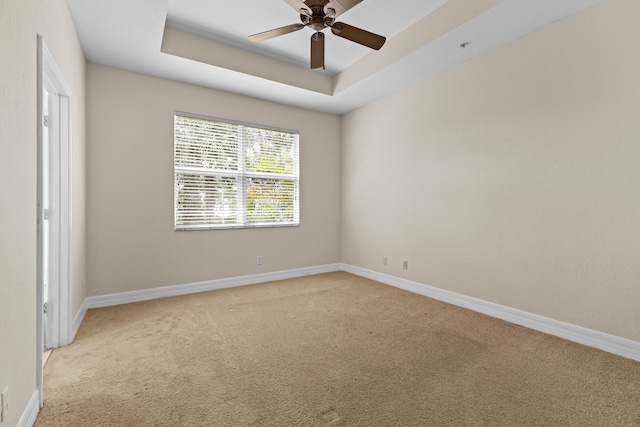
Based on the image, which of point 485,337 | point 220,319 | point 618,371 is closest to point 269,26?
point 220,319

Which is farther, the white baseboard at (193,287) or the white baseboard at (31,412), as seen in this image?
the white baseboard at (193,287)

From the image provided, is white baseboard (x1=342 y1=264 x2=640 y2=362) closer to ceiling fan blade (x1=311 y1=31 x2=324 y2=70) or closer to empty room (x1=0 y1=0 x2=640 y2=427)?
empty room (x1=0 y1=0 x2=640 y2=427)

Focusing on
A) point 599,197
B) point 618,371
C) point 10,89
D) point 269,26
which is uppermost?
point 269,26

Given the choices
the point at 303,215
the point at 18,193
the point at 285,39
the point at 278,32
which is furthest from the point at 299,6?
the point at 303,215

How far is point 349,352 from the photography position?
2.31 metres

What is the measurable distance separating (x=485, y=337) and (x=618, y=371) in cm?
82

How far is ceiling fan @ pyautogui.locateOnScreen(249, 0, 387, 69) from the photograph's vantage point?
2.16 metres

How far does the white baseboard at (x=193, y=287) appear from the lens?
3410 millimetres

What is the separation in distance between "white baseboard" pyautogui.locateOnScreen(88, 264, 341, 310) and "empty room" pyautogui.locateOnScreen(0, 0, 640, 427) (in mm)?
36

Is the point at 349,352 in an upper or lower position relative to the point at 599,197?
lower

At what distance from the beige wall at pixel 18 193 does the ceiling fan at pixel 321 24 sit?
1531mm

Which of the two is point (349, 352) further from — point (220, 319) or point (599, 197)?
point (599, 197)

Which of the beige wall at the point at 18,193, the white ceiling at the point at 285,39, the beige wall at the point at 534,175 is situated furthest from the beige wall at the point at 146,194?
the beige wall at the point at 534,175

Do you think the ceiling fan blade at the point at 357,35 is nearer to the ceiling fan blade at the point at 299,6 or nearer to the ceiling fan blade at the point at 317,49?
the ceiling fan blade at the point at 317,49
